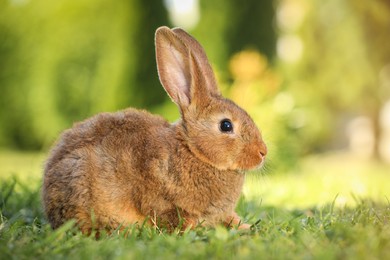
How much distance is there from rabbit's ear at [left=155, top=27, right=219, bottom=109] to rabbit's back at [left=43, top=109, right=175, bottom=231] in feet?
0.87

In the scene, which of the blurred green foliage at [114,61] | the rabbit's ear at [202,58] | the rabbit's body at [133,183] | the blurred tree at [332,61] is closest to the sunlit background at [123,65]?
the blurred green foliage at [114,61]

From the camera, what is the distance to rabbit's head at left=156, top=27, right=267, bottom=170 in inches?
146

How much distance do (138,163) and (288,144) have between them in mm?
6710

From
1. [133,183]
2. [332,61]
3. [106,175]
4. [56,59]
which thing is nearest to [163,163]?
[133,183]

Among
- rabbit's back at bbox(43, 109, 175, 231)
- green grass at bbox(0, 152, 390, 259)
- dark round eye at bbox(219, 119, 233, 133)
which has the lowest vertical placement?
green grass at bbox(0, 152, 390, 259)

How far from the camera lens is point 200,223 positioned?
3.61m

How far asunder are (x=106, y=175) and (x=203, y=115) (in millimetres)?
Answer: 725

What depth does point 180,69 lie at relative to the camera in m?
3.95

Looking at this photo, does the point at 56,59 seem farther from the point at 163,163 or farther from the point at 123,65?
the point at 163,163

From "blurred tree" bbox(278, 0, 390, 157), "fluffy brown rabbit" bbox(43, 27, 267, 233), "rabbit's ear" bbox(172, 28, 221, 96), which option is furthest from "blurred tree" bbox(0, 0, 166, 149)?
"fluffy brown rabbit" bbox(43, 27, 267, 233)

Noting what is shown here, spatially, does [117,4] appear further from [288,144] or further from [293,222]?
[293,222]

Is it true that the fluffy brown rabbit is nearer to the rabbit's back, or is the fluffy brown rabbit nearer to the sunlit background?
the rabbit's back

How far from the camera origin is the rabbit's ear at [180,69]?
150 inches

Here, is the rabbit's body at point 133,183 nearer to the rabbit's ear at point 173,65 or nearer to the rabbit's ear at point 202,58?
the rabbit's ear at point 173,65
